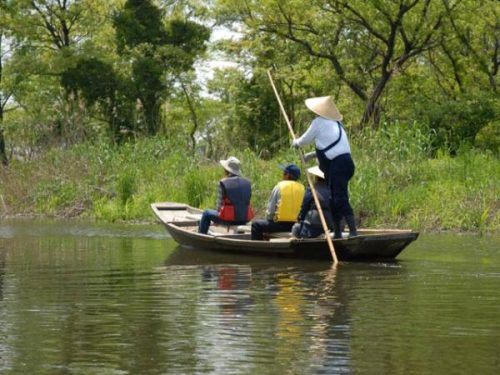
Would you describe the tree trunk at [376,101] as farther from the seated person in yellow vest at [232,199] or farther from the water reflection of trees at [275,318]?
the water reflection of trees at [275,318]

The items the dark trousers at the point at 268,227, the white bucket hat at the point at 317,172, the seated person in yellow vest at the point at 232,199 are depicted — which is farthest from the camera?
the seated person in yellow vest at the point at 232,199

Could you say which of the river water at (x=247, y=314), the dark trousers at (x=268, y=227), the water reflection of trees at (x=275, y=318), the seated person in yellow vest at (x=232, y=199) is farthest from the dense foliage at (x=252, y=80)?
the water reflection of trees at (x=275, y=318)

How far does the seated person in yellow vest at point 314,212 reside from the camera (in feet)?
40.0

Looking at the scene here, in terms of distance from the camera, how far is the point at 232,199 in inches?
539

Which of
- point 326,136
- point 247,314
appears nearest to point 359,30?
point 326,136

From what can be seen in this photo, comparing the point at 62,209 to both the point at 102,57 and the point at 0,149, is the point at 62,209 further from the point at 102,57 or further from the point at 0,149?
the point at 102,57

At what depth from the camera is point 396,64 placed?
27875mm

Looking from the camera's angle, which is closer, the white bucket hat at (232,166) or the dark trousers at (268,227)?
the dark trousers at (268,227)

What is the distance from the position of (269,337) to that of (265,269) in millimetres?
4482

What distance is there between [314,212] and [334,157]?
30.9 inches

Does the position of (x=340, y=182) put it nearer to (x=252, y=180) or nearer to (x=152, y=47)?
(x=252, y=180)

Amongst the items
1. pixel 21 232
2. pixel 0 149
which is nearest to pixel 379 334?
pixel 21 232

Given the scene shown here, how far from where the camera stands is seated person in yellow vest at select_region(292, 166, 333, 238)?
1220 cm

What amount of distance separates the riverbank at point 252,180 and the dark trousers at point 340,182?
4.83 metres
